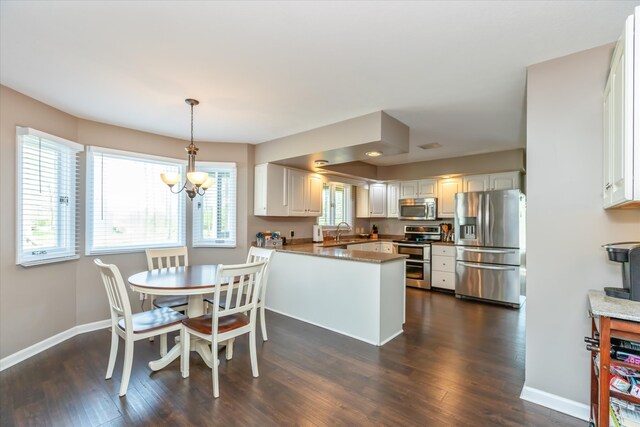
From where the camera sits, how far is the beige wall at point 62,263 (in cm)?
262

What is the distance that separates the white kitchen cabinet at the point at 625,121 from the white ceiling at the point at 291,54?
32cm

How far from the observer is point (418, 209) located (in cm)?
594

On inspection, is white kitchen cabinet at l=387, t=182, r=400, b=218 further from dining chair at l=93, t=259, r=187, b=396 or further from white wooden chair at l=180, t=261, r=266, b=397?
dining chair at l=93, t=259, r=187, b=396

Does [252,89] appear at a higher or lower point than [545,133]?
higher

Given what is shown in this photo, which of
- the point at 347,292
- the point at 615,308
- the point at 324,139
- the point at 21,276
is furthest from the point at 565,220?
the point at 21,276

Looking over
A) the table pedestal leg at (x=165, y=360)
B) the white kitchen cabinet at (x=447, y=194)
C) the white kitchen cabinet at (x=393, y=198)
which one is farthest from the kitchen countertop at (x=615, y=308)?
the white kitchen cabinet at (x=393, y=198)

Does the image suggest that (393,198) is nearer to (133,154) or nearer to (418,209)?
(418,209)

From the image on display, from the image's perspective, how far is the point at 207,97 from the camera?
2.79 metres

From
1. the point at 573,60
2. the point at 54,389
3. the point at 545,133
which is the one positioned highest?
the point at 573,60

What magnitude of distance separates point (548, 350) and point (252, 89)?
311 centimetres

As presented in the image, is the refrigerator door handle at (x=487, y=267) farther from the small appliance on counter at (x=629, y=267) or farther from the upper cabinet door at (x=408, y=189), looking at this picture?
the small appliance on counter at (x=629, y=267)

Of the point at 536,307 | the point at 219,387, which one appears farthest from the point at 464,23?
the point at 219,387

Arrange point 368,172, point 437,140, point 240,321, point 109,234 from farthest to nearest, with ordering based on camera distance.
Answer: point 368,172 < point 437,140 < point 109,234 < point 240,321

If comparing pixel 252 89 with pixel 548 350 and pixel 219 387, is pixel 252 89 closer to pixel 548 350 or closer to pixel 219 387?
pixel 219 387
